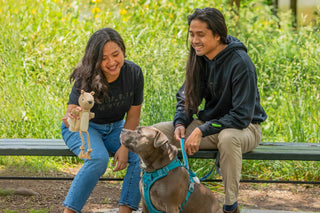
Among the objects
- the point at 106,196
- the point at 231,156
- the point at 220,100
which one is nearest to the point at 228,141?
the point at 231,156

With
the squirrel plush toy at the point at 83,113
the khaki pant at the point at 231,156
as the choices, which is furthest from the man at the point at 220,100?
the squirrel plush toy at the point at 83,113

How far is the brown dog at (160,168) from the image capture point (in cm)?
309

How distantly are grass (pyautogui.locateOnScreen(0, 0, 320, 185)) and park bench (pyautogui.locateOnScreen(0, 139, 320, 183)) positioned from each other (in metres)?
0.97

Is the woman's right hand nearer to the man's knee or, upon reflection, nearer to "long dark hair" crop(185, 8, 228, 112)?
"long dark hair" crop(185, 8, 228, 112)

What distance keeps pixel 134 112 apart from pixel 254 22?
510 cm

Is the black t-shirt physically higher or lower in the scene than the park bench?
higher

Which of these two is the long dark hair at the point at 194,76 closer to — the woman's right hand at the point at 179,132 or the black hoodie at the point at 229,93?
the black hoodie at the point at 229,93

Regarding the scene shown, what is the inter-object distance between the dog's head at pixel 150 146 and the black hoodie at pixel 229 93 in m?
0.46

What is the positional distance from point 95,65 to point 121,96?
0.33m

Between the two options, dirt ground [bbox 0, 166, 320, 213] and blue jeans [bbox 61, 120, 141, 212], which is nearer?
blue jeans [bbox 61, 120, 141, 212]

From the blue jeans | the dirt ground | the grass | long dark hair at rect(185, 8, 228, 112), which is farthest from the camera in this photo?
the grass

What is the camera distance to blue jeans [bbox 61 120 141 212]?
3.37m

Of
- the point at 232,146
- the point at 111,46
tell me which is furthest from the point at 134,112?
the point at 232,146

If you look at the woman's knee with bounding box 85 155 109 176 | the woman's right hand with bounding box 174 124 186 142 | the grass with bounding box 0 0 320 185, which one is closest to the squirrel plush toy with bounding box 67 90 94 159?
the woman's knee with bounding box 85 155 109 176
